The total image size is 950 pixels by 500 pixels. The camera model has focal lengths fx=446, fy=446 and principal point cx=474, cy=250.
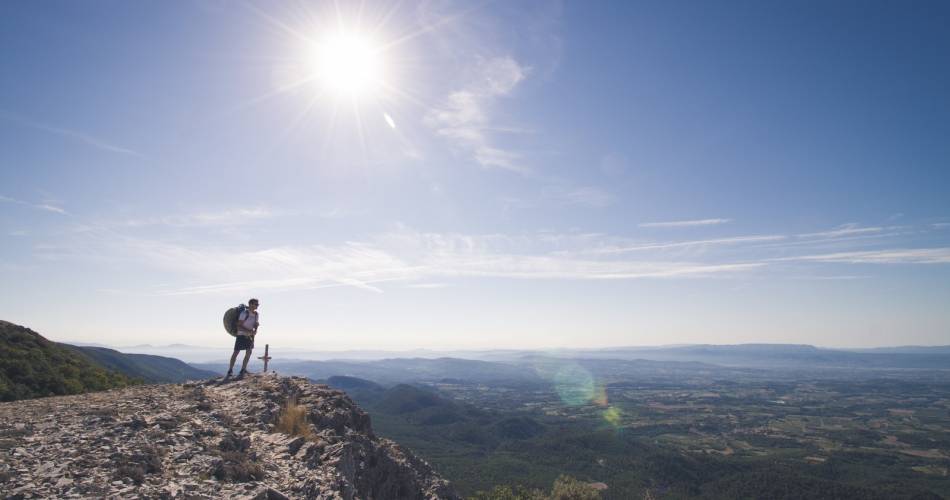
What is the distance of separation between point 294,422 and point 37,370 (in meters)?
37.4

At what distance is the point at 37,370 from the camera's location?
39.5 m

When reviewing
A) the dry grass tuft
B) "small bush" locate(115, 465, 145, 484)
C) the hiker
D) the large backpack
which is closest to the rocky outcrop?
"small bush" locate(115, 465, 145, 484)

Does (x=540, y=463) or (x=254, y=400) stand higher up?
(x=254, y=400)

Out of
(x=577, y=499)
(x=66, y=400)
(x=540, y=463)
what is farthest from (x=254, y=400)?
(x=540, y=463)

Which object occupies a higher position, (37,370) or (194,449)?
(37,370)

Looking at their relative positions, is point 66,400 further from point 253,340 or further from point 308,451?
point 308,451

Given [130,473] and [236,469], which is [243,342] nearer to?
[236,469]

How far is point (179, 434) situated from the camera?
1461cm

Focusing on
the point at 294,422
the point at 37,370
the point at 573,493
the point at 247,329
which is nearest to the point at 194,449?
the point at 294,422

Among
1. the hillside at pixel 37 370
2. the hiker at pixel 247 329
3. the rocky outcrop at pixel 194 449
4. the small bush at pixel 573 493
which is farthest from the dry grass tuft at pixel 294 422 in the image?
the small bush at pixel 573 493

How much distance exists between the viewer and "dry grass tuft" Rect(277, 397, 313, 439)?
1847 cm

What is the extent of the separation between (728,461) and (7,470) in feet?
675

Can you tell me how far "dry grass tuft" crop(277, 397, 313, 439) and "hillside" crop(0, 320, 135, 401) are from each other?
2878cm

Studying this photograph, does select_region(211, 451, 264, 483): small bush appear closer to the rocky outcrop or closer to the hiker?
the rocky outcrop
